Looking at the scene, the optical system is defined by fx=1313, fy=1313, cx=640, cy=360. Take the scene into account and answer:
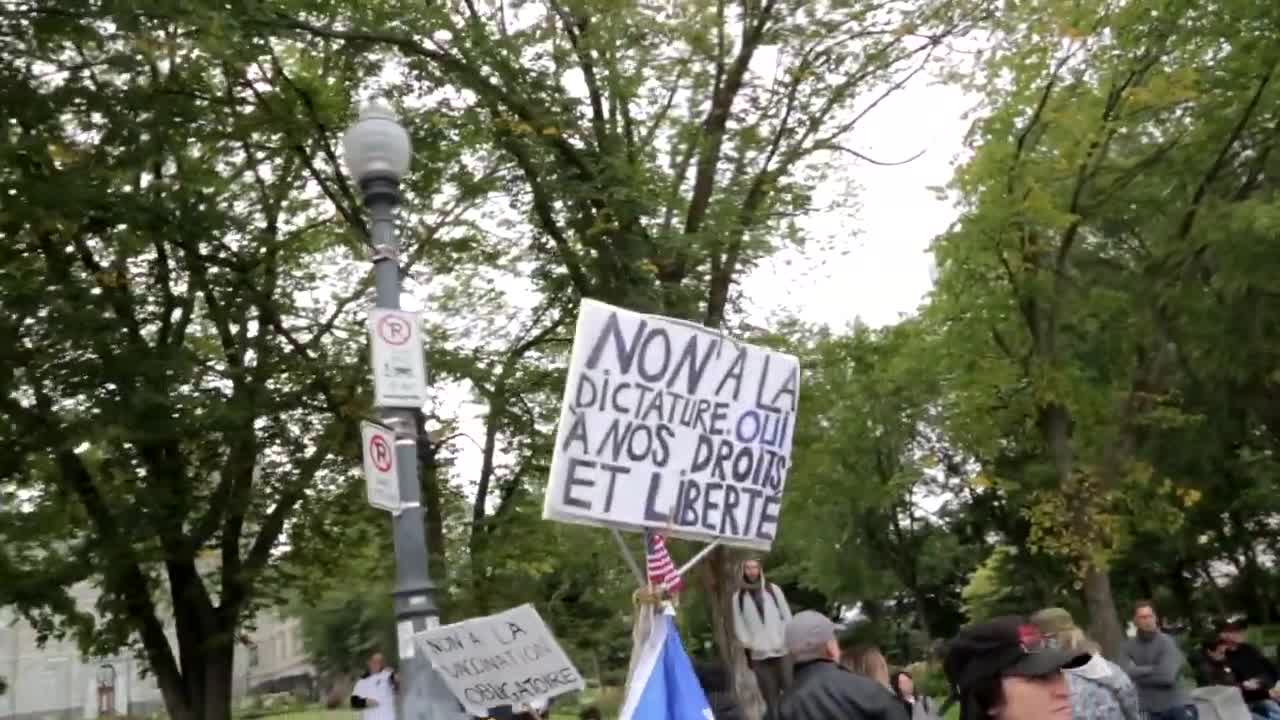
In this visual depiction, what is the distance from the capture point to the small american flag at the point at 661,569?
4938 millimetres

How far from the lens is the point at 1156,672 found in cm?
1000

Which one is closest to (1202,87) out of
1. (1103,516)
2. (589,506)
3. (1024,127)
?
(1024,127)

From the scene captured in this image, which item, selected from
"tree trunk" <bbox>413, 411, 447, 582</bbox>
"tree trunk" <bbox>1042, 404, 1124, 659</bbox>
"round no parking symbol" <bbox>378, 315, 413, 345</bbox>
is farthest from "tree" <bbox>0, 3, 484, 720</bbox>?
"tree trunk" <bbox>1042, 404, 1124, 659</bbox>

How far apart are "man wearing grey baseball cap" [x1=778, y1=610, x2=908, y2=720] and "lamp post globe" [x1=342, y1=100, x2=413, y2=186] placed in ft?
12.5

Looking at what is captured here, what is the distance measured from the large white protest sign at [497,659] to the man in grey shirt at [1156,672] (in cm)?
510

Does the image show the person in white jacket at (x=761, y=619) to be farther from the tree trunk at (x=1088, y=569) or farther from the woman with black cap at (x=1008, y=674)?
the tree trunk at (x=1088, y=569)

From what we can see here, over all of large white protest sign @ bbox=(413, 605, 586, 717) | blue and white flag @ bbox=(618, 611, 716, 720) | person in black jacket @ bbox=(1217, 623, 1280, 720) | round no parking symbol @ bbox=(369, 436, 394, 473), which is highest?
round no parking symbol @ bbox=(369, 436, 394, 473)

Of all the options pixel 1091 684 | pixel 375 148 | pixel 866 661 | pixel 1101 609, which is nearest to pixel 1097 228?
pixel 1101 609

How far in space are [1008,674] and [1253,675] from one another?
28.1 ft

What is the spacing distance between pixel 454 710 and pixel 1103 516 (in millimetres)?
15179

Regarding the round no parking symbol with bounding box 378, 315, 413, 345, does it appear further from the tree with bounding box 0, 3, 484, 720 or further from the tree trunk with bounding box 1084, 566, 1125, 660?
the tree trunk with bounding box 1084, 566, 1125, 660

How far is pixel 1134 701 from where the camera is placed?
5.13m

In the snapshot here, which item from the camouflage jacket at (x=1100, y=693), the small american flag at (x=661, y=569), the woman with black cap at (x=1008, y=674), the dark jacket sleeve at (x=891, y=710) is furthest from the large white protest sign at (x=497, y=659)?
the woman with black cap at (x=1008, y=674)

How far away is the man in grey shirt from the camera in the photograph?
10000 mm
